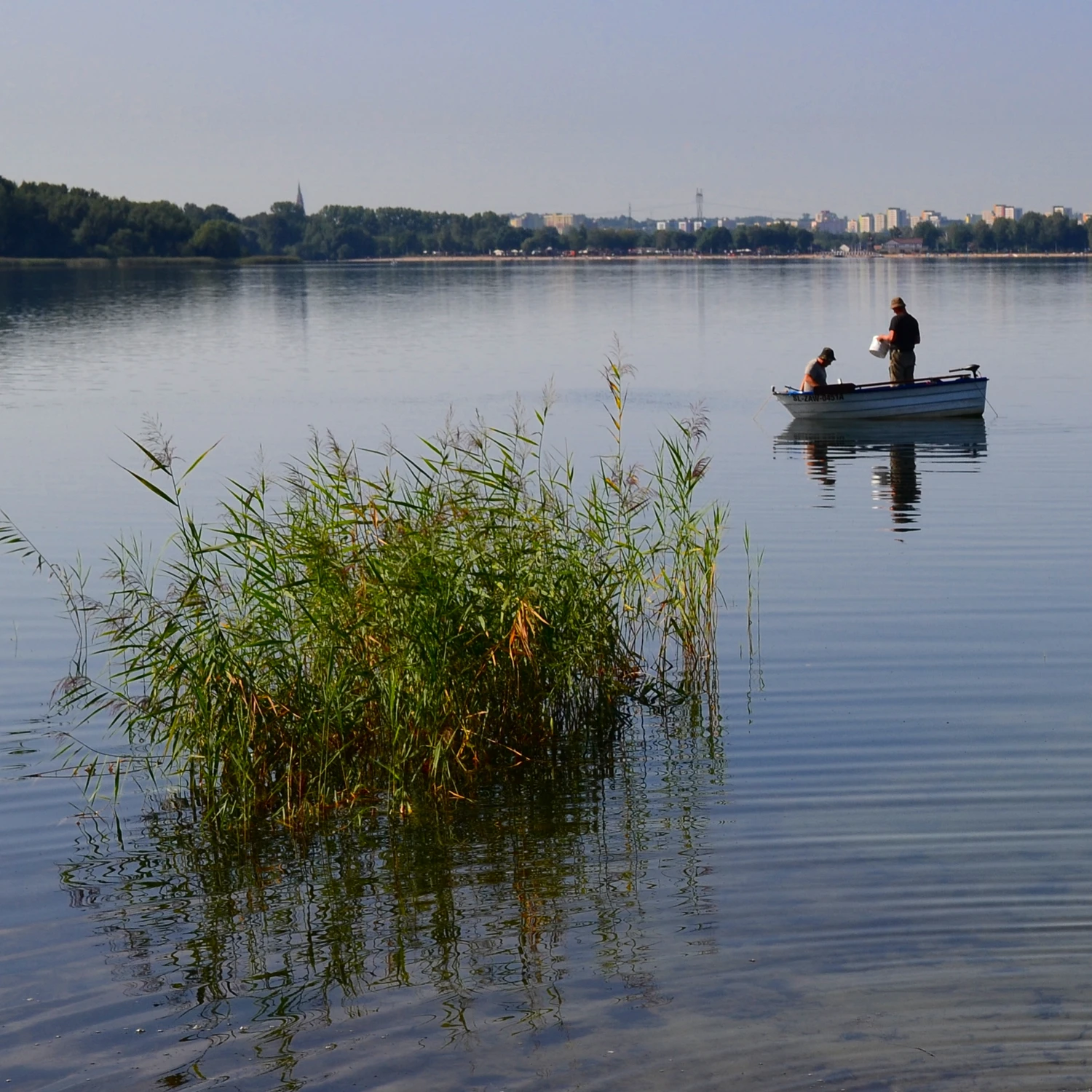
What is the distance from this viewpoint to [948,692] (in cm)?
1034

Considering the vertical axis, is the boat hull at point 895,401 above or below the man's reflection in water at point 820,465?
above

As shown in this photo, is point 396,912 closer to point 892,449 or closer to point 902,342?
point 892,449

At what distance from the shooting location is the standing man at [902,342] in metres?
25.6

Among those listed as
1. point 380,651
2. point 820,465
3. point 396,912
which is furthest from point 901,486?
point 396,912

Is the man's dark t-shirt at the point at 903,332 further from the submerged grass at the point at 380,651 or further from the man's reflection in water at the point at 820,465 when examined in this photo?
the submerged grass at the point at 380,651

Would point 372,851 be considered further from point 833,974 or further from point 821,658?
point 821,658

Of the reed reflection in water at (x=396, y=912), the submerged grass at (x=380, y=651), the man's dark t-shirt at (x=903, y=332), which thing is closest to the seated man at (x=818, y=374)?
the man's dark t-shirt at (x=903, y=332)

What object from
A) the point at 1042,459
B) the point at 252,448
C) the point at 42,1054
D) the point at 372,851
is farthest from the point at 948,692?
the point at 252,448

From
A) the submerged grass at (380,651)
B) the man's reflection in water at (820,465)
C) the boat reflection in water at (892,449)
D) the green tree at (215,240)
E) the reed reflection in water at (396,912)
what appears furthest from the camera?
the green tree at (215,240)

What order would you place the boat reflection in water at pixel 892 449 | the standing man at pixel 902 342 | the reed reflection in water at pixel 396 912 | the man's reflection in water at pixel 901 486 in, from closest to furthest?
the reed reflection in water at pixel 396 912 → the man's reflection in water at pixel 901 486 → the boat reflection in water at pixel 892 449 → the standing man at pixel 902 342

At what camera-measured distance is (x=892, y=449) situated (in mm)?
24391

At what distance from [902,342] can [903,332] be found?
0.83ft

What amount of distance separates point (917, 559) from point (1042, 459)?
8.37 m

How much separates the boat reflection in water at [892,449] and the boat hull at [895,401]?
0.75 feet
